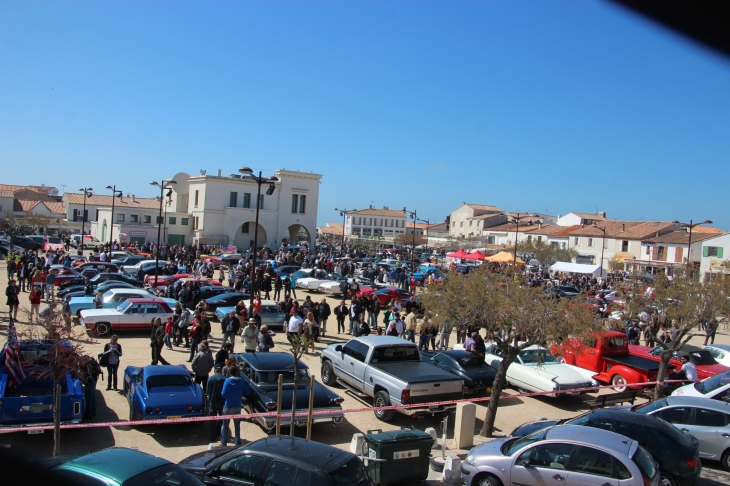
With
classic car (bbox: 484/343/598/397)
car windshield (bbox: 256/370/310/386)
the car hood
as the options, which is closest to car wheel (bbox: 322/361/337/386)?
car windshield (bbox: 256/370/310/386)

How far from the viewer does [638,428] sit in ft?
30.5

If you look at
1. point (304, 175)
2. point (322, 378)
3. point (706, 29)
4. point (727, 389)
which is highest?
point (304, 175)

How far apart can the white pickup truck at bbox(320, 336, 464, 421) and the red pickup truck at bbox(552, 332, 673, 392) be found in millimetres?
4761

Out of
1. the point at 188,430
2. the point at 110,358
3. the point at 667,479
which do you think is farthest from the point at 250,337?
the point at 667,479

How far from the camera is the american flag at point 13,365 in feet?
33.9

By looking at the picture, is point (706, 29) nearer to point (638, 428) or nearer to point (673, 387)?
point (638, 428)

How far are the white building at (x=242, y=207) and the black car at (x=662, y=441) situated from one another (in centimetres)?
5268

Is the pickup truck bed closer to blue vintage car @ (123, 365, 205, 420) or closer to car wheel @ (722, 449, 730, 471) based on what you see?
car wheel @ (722, 449, 730, 471)

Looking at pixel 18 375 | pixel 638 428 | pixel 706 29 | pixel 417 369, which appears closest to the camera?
pixel 706 29

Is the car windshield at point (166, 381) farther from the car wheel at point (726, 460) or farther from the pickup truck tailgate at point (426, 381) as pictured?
the car wheel at point (726, 460)

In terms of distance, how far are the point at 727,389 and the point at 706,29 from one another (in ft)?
42.2

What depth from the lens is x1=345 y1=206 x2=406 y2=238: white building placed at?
386ft

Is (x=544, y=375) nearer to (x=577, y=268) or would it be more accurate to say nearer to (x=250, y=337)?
(x=250, y=337)

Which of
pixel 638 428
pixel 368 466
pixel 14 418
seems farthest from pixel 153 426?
pixel 638 428
